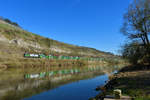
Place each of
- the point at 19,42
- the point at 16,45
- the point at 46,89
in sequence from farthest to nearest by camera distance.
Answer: the point at 19,42 → the point at 16,45 → the point at 46,89

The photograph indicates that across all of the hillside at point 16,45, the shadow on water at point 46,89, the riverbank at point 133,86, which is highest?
the hillside at point 16,45

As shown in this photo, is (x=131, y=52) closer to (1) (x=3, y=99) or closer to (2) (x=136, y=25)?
(2) (x=136, y=25)

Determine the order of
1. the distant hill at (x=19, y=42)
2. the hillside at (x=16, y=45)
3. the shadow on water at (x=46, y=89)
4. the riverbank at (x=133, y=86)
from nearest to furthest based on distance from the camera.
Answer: the riverbank at (x=133, y=86) → the shadow on water at (x=46, y=89) → the hillside at (x=16, y=45) → the distant hill at (x=19, y=42)

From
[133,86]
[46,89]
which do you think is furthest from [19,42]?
[133,86]

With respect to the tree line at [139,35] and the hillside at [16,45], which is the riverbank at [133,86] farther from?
the hillside at [16,45]

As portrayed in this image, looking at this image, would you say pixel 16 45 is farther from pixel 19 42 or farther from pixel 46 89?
pixel 46 89

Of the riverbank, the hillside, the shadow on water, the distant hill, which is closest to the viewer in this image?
the riverbank

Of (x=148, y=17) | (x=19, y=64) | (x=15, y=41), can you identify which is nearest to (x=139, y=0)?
(x=148, y=17)

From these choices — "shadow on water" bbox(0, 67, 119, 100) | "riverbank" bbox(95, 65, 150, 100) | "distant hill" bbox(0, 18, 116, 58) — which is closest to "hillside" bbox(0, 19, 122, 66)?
"distant hill" bbox(0, 18, 116, 58)

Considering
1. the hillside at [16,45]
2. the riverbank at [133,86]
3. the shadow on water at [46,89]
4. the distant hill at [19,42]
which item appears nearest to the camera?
the riverbank at [133,86]

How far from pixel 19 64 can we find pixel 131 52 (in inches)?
1335

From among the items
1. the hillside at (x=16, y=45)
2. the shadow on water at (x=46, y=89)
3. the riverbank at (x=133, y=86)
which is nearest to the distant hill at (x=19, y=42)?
the hillside at (x=16, y=45)

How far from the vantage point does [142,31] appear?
21.9 meters

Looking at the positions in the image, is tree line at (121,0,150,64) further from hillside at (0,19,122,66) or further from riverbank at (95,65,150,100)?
hillside at (0,19,122,66)
